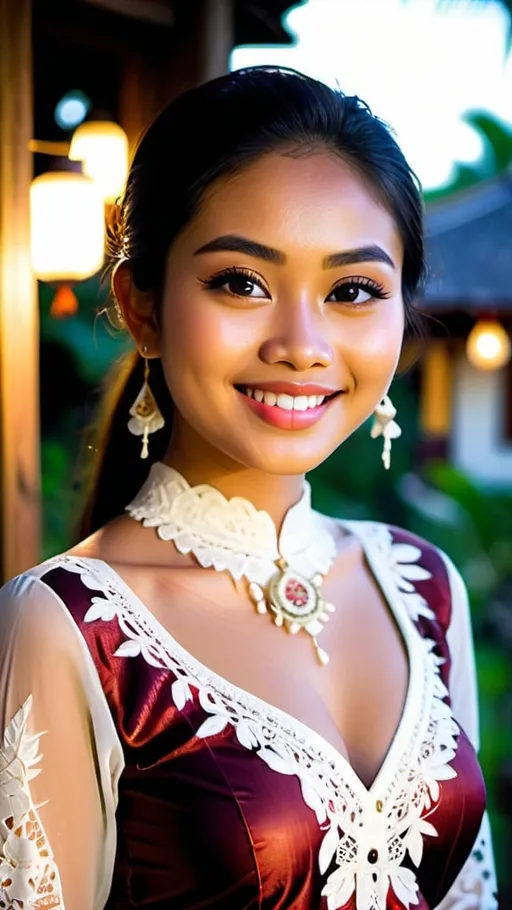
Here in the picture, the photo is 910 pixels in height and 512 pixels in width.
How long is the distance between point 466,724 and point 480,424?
8986mm

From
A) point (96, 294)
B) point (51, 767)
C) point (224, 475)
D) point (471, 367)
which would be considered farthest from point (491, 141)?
point (51, 767)

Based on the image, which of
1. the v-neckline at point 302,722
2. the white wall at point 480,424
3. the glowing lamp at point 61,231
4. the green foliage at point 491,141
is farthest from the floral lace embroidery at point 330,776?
the white wall at point 480,424

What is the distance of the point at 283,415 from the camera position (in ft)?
3.58

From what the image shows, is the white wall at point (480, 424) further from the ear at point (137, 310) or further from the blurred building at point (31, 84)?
the ear at point (137, 310)

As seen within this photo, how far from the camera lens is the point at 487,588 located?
679cm

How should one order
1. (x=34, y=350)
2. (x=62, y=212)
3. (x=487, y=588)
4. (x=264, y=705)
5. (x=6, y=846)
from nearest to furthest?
1. (x=6, y=846)
2. (x=264, y=705)
3. (x=34, y=350)
4. (x=62, y=212)
5. (x=487, y=588)

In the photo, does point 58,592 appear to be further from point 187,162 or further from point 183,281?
point 187,162

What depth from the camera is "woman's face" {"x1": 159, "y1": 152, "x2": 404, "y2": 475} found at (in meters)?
1.07

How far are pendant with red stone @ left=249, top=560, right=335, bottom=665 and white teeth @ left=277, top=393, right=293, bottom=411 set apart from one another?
25 cm

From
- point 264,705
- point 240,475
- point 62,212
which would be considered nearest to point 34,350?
point 62,212

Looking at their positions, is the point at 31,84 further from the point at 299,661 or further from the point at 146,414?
the point at 299,661

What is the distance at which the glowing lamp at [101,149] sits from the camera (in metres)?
2.95

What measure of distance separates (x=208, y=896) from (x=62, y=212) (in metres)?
2.12

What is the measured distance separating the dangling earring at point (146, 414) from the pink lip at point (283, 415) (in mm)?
217
